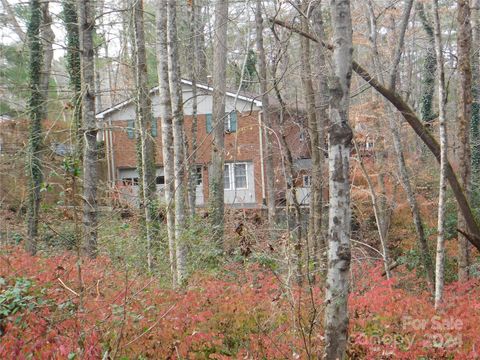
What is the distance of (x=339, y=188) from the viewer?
14.1 ft

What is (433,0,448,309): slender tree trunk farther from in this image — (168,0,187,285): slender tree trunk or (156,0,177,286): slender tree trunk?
(156,0,177,286): slender tree trunk

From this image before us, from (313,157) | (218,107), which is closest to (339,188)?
(313,157)

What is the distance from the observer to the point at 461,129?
905 cm

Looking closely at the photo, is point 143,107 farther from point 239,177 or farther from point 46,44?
point 239,177

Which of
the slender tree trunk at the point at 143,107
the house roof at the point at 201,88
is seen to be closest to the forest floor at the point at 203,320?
the slender tree trunk at the point at 143,107

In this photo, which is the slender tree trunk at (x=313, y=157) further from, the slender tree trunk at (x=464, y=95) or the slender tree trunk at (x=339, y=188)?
the slender tree trunk at (x=339, y=188)

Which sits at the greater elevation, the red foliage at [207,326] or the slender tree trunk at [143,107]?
the slender tree trunk at [143,107]

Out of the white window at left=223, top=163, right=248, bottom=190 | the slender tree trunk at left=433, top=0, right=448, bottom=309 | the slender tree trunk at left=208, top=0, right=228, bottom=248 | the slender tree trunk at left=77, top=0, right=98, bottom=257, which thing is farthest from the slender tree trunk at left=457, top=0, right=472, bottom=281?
the white window at left=223, top=163, right=248, bottom=190

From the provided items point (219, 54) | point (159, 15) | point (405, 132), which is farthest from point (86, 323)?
point (405, 132)

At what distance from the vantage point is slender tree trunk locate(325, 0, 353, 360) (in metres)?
4.30

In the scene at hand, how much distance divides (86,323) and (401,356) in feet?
10.6

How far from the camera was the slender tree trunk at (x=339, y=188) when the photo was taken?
4.30m
